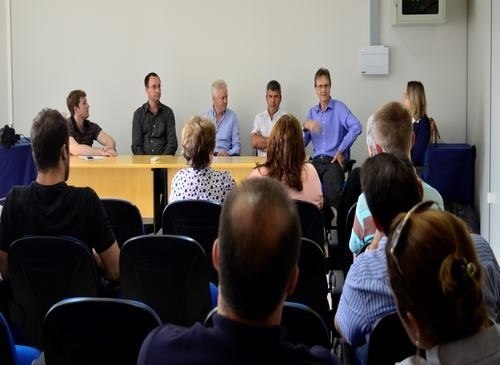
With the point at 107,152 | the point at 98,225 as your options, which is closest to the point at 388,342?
the point at 98,225

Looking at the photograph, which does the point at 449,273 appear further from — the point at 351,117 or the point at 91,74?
the point at 91,74

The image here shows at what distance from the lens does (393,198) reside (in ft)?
7.48

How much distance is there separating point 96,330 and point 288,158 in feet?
7.19

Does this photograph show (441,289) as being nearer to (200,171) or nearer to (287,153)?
(287,153)

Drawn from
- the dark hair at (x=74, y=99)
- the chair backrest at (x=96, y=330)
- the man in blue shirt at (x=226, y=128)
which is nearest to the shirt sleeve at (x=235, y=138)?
the man in blue shirt at (x=226, y=128)

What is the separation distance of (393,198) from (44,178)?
1.46 meters

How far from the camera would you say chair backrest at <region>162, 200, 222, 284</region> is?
3.64 metres

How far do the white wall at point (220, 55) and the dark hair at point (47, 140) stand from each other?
207 inches

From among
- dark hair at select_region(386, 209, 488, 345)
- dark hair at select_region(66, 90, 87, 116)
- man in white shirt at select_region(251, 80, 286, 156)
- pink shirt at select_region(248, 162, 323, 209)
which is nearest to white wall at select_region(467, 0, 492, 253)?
man in white shirt at select_region(251, 80, 286, 156)

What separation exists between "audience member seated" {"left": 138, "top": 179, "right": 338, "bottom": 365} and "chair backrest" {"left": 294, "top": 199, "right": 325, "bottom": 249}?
7.49 ft

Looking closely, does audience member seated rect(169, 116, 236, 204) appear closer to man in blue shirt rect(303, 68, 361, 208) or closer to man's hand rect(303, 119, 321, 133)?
man in blue shirt rect(303, 68, 361, 208)

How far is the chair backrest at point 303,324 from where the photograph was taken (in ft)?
6.39

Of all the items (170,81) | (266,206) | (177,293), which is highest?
→ (170,81)

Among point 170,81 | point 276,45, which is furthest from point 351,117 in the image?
point 170,81
